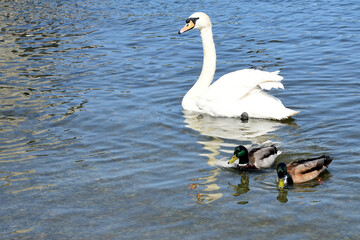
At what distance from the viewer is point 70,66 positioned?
54.1 feet

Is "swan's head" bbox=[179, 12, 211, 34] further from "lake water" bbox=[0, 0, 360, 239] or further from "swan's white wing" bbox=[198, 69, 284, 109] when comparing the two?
"swan's white wing" bbox=[198, 69, 284, 109]

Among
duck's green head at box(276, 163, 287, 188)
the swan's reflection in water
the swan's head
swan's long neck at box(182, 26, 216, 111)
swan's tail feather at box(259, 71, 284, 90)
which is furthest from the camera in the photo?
the swan's head

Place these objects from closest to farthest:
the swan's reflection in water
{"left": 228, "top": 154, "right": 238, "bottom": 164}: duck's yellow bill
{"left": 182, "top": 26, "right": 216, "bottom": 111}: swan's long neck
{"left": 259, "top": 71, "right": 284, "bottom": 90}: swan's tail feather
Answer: the swan's reflection in water
{"left": 228, "top": 154, "right": 238, "bottom": 164}: duck's yellow bill
{"left": 259, "top": 71, "right": 284, "bottom": 90}: swan's tail feather
{"left": 182, "top": 26, "right": 216, "bottom": 111}: swan's long neck

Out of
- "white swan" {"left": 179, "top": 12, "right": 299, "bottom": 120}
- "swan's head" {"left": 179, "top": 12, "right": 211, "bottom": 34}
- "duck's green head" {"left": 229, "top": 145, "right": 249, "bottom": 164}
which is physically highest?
"swan's head" {"left": 179, "top": 12, "right": 211, "bottom": 34}

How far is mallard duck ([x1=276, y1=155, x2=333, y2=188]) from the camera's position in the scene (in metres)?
8.18

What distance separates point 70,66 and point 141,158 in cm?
749

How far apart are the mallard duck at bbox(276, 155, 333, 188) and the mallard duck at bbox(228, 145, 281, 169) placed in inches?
22.5

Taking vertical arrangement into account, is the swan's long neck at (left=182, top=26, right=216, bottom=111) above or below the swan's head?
below

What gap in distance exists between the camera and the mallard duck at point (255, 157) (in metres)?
8.84

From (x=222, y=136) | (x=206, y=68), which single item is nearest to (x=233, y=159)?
(x=222, y=136)

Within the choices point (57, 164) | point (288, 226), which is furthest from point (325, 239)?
point (57, 164)

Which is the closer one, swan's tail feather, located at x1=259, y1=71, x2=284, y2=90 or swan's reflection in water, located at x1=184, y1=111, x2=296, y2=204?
swan's reflection in water, located at x1=184, y1=111, x2=296, y2=204

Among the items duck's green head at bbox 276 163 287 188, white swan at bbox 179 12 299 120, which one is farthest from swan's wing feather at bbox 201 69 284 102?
duck's green head at bbox 276 163 287 188

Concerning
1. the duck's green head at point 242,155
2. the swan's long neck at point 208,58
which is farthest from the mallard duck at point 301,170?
the swan's long neck at point 208,58
